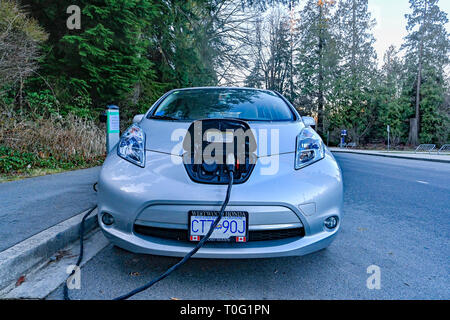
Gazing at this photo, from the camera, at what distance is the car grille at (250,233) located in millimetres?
1849

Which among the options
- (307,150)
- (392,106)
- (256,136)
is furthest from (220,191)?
(392,106)

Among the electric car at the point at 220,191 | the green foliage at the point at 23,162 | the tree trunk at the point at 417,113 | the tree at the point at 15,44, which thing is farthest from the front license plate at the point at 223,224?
the tree trunk at the point at 417,113

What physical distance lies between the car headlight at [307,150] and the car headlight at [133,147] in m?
1.11

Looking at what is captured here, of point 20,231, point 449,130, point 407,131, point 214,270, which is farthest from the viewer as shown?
point 407,131

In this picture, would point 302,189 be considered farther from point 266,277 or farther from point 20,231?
point 20,231

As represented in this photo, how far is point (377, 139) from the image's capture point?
121 ft

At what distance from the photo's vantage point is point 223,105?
2.88 meters

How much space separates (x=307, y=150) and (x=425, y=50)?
40.5 m

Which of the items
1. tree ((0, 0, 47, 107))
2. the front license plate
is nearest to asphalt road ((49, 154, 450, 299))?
the front license plate

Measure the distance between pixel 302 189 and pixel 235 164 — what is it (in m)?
A: 0.47

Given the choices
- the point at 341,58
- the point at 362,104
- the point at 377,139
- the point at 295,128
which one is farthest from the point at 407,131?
the point at 295,128

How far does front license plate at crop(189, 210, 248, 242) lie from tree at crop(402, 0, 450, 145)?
37.9 m

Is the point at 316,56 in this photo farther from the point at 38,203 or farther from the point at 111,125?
the point at 38,203

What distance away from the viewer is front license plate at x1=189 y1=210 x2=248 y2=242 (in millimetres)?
1809
